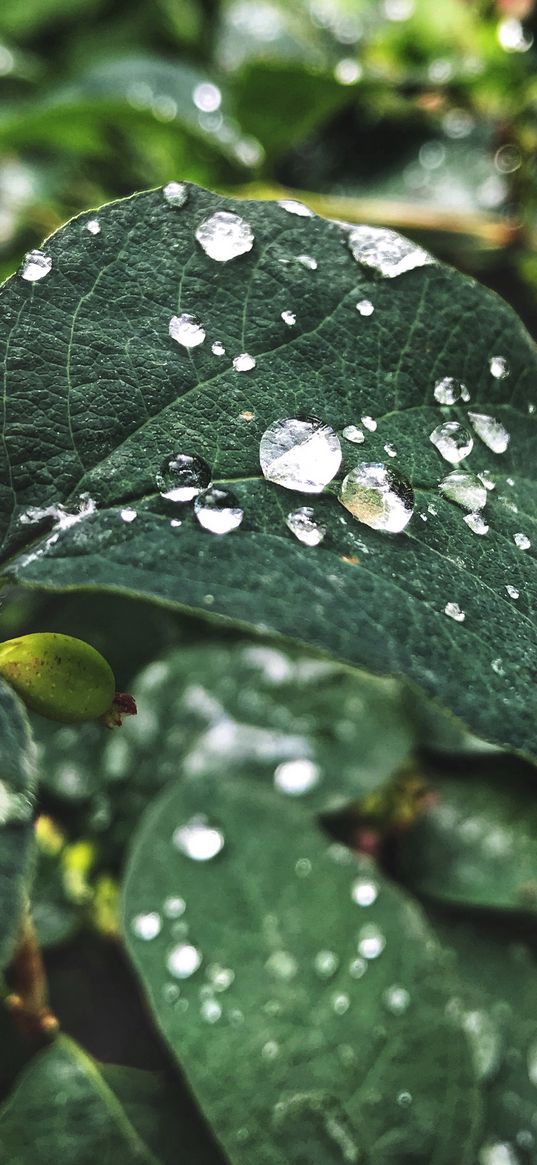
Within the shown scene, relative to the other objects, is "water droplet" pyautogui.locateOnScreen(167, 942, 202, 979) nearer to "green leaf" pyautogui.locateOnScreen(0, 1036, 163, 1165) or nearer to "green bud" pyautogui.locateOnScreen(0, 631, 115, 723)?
"green leaf" pyautogui.locateOnScreen(0, 1036, 163, 1165)

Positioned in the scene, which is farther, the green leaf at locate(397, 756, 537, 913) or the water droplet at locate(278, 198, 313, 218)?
the green leaf at locate(397, 756, 537, 913)

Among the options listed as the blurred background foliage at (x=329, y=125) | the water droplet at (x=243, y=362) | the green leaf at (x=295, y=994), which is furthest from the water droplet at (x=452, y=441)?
the blurred background foliage at (x=329, y=125)

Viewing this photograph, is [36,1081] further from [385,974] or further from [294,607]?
[294,607]

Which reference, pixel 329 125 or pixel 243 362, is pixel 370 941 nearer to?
pixel 243 362

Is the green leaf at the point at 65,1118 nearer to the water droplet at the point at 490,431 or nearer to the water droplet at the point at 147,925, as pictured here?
the water droplet at the point at 147,925

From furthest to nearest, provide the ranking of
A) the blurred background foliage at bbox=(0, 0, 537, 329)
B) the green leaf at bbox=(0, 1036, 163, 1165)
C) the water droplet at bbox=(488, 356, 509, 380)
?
the blurred background foliage at bbox=(0, 0, 537, 329)
the green leaf at bbox=(0, 1036, 163, 1165)
the water droplet at bbox=(488, 356, 509, 380)

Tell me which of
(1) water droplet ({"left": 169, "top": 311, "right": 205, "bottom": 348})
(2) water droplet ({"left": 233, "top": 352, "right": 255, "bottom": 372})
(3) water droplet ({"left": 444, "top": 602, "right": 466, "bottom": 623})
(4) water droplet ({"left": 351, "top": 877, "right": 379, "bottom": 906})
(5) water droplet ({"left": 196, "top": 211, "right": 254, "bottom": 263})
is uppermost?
(5) water droplet ({"left": 196, "top": 211, "right": 254, "bottom": 263})

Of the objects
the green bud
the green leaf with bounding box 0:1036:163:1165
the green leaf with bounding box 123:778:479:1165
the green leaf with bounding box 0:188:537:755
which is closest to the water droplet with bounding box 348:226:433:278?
the green leaf with bounding box 0:188:537:755
